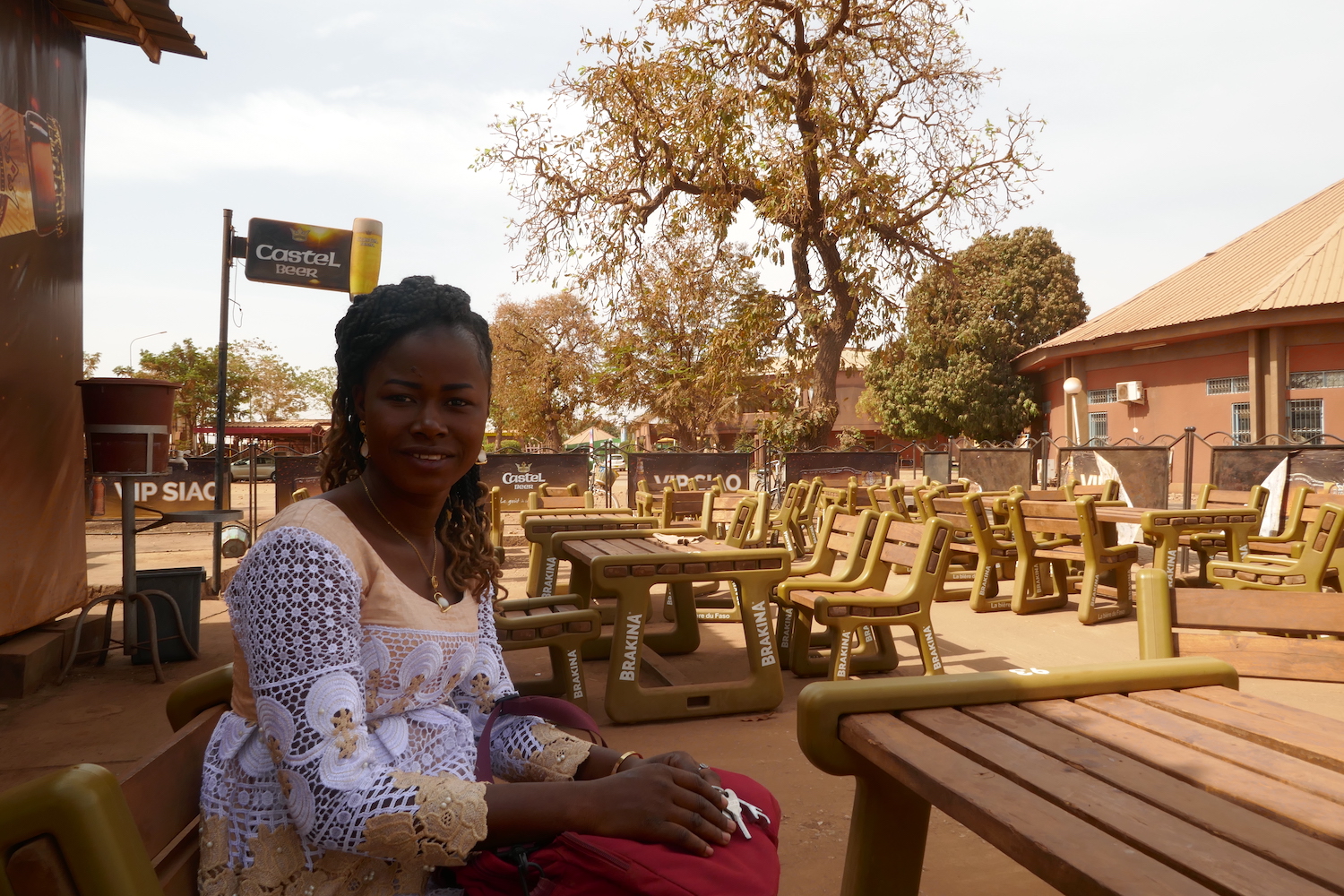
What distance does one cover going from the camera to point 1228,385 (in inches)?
722

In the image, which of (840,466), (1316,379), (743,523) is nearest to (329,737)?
(743,523)

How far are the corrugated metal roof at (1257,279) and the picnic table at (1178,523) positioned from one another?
1245cm

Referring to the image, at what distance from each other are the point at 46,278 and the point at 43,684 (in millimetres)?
2517

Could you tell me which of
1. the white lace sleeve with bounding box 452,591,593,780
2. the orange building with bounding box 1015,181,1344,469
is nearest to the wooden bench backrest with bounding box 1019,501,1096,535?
the white lace sleeve with bounding box 452,591,593,780

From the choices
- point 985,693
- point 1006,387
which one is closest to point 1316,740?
point 985,693

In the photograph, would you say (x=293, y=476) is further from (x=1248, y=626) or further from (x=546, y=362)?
(x=546, y=362)

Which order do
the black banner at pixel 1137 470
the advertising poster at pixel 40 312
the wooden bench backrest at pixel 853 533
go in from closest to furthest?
1. the advertising poster at pixel 40 312
2. the wooden bench backrest at pixel 853 533
3. the black banner at pixel 1137 470

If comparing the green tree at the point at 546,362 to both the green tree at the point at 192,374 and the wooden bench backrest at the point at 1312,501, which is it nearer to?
the green tree at the point at 192,374

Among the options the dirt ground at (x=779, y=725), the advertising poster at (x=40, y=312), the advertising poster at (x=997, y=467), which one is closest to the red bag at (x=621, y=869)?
the dirt ground at (x=779, y=725)

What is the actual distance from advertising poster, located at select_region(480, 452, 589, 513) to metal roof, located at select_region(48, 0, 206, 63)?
6.28m

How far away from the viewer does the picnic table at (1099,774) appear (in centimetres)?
101

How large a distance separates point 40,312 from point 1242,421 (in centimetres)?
2039

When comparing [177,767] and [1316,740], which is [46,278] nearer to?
[177,767]

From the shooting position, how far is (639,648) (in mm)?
4359
